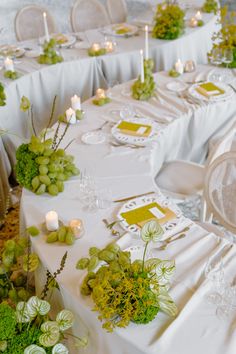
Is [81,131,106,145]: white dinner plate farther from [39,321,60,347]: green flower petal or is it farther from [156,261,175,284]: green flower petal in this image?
[39,321,60,347]: green flower petal

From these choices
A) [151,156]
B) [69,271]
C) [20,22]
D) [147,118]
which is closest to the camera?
[69,271]

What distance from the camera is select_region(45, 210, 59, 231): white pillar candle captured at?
200cm

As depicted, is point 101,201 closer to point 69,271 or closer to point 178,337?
point 69,271

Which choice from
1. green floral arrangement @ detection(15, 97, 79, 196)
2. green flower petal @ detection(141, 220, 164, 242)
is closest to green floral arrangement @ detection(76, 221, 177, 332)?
green flower petal @ detection(141, 220, 164, 242)

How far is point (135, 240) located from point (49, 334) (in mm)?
627

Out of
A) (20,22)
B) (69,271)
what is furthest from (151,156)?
(20,22)

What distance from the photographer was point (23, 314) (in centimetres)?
153

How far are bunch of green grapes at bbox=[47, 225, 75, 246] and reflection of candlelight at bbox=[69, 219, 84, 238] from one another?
17 mm

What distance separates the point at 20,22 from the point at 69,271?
3377mm

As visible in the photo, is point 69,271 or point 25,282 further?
point 25,282

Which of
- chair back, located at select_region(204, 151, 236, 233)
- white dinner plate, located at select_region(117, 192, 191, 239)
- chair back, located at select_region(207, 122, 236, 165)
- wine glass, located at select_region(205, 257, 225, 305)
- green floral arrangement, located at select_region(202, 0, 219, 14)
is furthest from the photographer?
green floral arrangement, located at select_region(202, 0, 219, 14)

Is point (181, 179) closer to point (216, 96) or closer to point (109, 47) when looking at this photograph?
point (216, 96)

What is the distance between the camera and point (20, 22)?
4.52 m

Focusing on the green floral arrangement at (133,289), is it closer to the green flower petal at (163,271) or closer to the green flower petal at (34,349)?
the green flower petal at (163,271)
